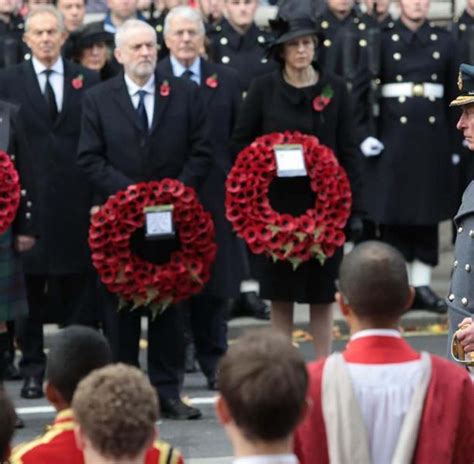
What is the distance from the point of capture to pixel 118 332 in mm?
10367

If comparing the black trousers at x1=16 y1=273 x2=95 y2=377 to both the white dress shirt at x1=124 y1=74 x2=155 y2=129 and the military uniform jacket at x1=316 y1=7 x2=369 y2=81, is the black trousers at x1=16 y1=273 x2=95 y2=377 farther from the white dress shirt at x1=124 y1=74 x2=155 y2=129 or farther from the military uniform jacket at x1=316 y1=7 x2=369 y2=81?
the military uniform jacket at x1=316 y1=7 x2=369 y2=81

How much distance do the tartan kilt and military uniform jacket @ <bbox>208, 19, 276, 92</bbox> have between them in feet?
11.3

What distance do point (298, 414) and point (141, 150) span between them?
562 cm

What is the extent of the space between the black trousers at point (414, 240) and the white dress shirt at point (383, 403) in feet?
27.6

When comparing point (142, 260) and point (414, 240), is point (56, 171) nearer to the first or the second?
point (142, 260)

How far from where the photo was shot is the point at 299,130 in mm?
10828

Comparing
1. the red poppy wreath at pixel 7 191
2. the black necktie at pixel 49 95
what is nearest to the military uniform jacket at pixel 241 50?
the black necktie at pixel 49 95

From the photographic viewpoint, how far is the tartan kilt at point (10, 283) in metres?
10.2

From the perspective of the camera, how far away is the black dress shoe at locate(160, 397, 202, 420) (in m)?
10.2

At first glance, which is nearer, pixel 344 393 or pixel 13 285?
pixel 344 393

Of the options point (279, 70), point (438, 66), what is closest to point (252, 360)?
point (279, 70)

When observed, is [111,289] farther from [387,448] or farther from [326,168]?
[387,448]

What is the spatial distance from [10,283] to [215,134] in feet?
5.93

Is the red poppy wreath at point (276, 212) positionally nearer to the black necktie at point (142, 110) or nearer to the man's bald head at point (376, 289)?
the black necktie at point (142, 110)
